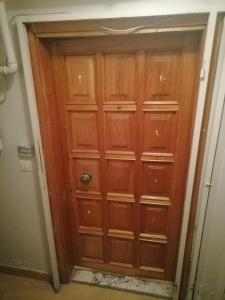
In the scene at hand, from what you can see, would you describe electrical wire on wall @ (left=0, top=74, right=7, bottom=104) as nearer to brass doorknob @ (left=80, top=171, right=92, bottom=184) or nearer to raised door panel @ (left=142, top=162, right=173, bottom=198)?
brass doorknob @ (left=80, top=171, right=92, bottom=184)

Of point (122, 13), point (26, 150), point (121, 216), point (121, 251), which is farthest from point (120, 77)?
point (121, 251)

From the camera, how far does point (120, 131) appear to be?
1387mm

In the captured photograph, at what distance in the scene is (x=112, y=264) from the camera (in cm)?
184

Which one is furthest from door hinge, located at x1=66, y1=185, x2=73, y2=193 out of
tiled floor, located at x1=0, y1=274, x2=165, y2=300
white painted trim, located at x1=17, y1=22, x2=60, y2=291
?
tiled floor, located at x1=0, y1=274, x2=165, y2=300

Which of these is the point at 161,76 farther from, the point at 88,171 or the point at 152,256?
the point at 152,256

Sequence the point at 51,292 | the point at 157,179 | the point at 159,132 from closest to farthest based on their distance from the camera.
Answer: the point at 159,132, the point at 157,179, the point at 51,292

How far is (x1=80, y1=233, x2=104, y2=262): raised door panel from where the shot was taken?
1.77 meters

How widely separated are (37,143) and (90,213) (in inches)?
29.3

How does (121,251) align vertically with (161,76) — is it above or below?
below

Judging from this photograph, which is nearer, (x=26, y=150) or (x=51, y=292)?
(x=26, y=150)

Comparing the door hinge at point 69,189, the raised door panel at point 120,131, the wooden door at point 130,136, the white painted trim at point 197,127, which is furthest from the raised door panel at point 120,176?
the white painted trim at point 197,127

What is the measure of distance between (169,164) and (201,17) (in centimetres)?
86

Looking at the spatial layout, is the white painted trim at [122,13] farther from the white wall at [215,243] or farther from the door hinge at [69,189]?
the door hinge at [69,189]

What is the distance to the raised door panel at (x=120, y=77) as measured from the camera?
1.24 metres
